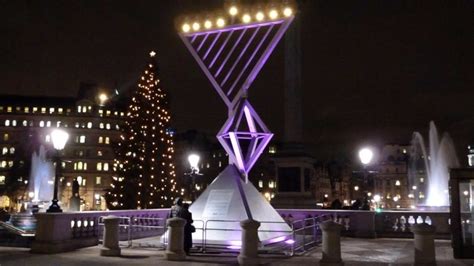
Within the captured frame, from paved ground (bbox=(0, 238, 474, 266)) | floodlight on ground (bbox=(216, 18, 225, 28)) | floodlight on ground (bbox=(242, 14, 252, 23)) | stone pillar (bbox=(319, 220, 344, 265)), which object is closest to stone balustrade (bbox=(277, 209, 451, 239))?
paved ground (bbox=(0, 238, 474, 266))

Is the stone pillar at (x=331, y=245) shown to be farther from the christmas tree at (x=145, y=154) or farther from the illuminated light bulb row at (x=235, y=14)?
the christmas tree at (x=145, y=154)

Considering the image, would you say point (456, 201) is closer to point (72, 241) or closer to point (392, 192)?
point (72, 241)

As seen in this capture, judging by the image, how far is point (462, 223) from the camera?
1552cm

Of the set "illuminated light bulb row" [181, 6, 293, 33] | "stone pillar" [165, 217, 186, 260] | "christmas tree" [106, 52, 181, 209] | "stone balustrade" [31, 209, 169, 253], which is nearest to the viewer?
"stone pillar" [165, 217, 186, 260]

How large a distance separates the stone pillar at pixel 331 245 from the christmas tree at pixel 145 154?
34793 mm

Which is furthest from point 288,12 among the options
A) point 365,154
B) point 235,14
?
point 365,154

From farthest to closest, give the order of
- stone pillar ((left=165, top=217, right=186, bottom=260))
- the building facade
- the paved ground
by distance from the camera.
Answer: the building facade → stone pillar ((left=165, top=217, right=186, bottom=260)) → the paved ground

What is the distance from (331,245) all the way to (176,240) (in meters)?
4.39

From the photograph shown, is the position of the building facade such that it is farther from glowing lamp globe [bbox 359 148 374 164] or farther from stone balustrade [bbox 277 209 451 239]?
glowing lamp globe [bbox 359 148 374 164]

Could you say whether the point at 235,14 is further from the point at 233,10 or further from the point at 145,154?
the point at 145,154

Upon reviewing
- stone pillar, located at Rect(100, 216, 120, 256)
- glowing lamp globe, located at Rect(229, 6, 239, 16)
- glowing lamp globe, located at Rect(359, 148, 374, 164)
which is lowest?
stone pillar, located at Rect(100, 216, 120, 256)

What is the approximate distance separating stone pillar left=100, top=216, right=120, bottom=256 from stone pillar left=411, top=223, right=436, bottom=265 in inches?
337

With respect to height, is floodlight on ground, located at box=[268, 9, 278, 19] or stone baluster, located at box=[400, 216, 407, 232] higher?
floodlight on ground, located at box=[268, 9, 278, 19]

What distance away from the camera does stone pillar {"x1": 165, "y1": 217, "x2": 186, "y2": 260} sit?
14.6 meters
